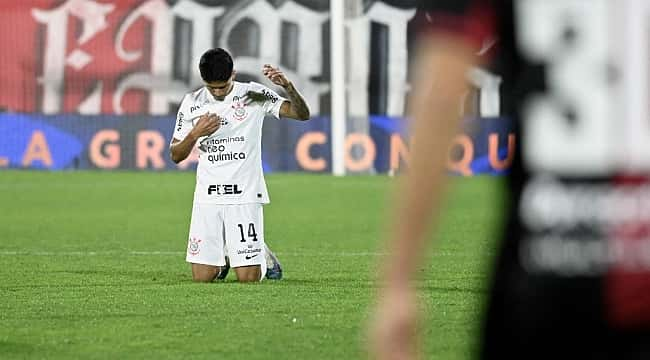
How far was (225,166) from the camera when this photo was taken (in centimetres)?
1237

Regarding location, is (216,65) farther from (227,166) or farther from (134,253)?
(134,253)

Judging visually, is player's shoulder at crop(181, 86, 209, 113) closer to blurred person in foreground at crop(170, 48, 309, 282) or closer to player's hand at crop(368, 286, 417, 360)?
blurred person in foreground at crop(170, 48, 309, 282)

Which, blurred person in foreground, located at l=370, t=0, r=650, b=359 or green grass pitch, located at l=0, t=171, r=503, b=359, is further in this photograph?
green grass pitch, located at l=0, t=171, r=503, b=359

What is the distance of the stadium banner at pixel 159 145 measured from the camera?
95.2 ft

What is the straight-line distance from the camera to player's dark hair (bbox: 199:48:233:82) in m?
12.1

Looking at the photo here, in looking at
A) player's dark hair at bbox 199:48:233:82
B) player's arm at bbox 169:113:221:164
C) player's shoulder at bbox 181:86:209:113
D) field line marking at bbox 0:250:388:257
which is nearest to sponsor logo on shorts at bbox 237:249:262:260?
player's arm at bbox 169:113:221:164

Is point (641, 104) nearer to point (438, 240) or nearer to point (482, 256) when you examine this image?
point (482, 256)

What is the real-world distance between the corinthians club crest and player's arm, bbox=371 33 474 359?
30.9ft

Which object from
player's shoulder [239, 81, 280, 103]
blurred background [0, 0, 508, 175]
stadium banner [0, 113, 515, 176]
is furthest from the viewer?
blurred background [0, 0, 508, 175]

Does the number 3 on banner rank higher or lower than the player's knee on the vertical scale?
higher

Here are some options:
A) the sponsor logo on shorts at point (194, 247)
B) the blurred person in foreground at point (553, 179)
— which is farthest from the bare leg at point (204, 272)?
the blurred person in foreground at point (553, 179)

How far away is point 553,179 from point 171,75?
26961mm

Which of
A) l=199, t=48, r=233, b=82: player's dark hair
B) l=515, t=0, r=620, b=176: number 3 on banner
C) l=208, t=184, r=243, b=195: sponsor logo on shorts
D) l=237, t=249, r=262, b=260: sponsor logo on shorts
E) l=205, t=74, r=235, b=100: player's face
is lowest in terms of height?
l=237, t=249, r=262, b=260: sponsor logo on shorts

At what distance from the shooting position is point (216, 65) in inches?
480
